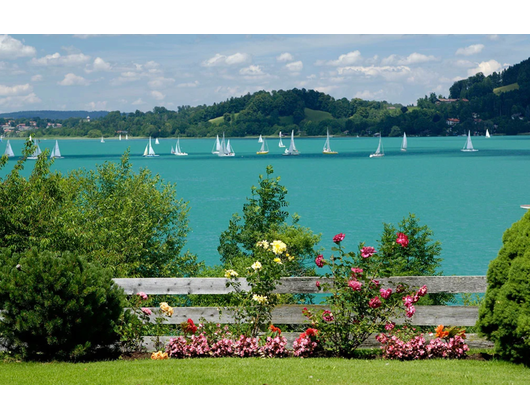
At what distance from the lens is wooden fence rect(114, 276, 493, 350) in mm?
8180

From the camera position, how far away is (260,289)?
27.4 feet

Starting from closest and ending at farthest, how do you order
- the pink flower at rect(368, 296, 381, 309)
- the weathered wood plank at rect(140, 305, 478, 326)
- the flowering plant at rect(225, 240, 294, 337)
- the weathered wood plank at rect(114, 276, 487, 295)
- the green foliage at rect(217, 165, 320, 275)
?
the pink flower at rect(368, 296, 381, 309) → the weathered wood plank at rect(114, 276, 487, 295) → the weathered wood plank at rect(140, 305, 478, 326) → the flowering plant at rect(225, 240, 294, 337) → the green foliage at rect(217, 165, 320, 275)

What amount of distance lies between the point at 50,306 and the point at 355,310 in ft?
12.1

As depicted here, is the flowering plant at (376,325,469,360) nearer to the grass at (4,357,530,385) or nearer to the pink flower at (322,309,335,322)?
the grass at (4,357,530,385)

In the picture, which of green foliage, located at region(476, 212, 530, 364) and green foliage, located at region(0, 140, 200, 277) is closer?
green foliage, located at region(476, 212, 530, 364)

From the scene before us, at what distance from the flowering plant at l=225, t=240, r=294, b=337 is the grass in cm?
67

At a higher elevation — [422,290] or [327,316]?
[422,290]

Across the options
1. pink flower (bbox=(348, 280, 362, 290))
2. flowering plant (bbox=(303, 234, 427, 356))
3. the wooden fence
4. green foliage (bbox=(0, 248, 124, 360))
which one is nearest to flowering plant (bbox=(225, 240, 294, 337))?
the wooden fence

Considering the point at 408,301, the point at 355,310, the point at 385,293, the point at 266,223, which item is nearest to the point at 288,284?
the point at 355,310

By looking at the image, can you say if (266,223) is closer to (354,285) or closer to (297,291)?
(297,291)

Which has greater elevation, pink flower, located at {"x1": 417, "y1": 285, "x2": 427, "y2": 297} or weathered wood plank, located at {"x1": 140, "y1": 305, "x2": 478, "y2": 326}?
pink flower, located at {"x1": 417, "y1": 285, "x2": 427, "y2": 297}

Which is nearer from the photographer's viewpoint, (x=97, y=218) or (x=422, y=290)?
(x=422, y=290)

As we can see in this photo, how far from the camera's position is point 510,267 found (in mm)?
7523

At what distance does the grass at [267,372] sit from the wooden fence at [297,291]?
23.7 inches
